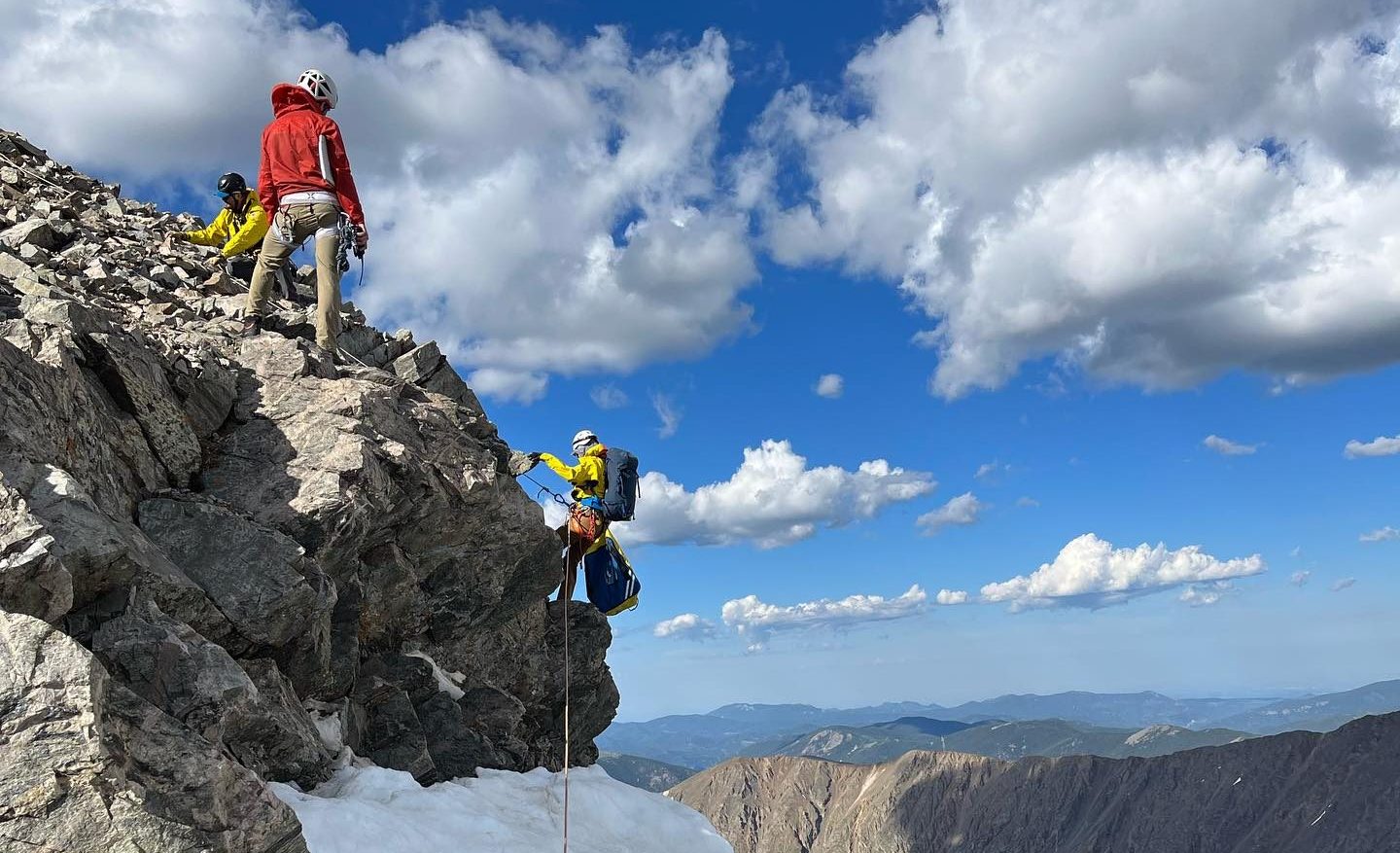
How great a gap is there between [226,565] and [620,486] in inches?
370

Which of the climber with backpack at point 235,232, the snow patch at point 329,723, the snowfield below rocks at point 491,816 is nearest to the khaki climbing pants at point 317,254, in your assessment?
the climber with backpack at point 235,232

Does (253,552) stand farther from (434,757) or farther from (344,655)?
(434,757)

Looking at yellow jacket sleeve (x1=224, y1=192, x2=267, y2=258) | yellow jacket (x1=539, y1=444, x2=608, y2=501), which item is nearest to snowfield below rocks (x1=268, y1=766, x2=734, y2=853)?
yellow jacket (x1=539, y1=444, x2=608, y2=501)

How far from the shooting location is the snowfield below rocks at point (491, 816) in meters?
8.96

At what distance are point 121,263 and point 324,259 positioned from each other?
5330 mm

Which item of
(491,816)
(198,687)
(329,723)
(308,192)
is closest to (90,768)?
(198,687)

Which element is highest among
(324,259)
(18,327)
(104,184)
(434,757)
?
(104,184)

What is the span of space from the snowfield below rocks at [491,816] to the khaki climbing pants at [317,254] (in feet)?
27.2

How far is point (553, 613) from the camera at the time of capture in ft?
63.0

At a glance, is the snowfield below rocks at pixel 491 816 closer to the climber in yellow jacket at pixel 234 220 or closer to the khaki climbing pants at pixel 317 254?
the khaki climbing pants at pixel 317 254

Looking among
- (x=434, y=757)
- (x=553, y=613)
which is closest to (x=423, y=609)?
(x=434, y=757)

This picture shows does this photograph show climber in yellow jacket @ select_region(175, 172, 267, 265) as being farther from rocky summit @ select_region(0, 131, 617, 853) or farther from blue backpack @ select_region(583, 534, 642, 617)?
blue backpack @ select_region(583, 534, 642, 617)

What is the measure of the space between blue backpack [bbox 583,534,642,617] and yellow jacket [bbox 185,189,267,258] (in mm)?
11372

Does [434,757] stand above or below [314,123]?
below
